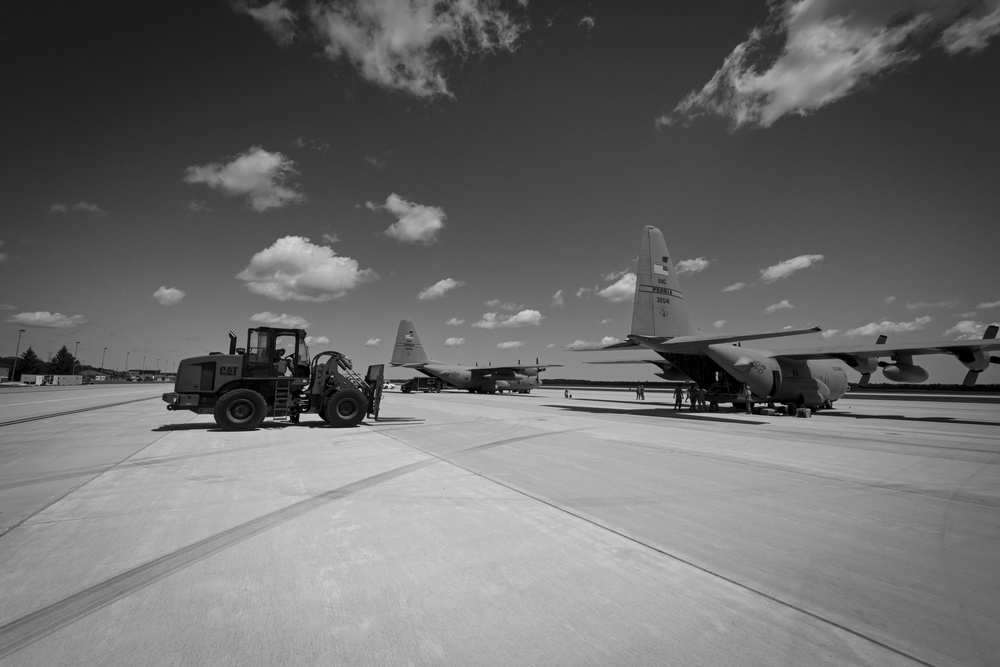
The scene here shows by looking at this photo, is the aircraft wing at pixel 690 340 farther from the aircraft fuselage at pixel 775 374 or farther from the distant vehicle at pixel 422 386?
the distant vehicle at pixel 422 386

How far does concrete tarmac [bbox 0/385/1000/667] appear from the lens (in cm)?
215

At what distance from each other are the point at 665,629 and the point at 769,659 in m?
0.45

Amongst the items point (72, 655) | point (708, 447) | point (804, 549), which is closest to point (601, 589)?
point (804, 549)

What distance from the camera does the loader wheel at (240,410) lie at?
11.0 metres

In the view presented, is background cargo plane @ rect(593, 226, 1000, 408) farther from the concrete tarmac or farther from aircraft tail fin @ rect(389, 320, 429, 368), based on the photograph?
aircraft tail fin @ rect(389, 320, 429, 368)

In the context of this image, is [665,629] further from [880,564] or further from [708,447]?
[708,447]

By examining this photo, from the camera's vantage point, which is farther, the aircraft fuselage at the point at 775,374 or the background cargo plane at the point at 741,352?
the aircraft fuselage at the point at 775,374

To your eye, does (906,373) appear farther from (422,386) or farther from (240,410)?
(422,386)

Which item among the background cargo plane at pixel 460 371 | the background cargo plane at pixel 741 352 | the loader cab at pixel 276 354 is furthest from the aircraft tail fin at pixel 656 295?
the background cargo plane at pixel 460 371

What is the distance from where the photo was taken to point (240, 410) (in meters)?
11.4

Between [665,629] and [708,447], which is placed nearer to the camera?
[665,629]

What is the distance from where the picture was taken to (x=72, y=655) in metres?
2.02

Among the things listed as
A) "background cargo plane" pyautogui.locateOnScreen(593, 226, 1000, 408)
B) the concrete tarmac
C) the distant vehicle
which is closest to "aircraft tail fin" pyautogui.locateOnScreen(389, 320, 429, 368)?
the distant vehicle

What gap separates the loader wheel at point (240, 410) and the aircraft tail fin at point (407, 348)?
1360 inches
